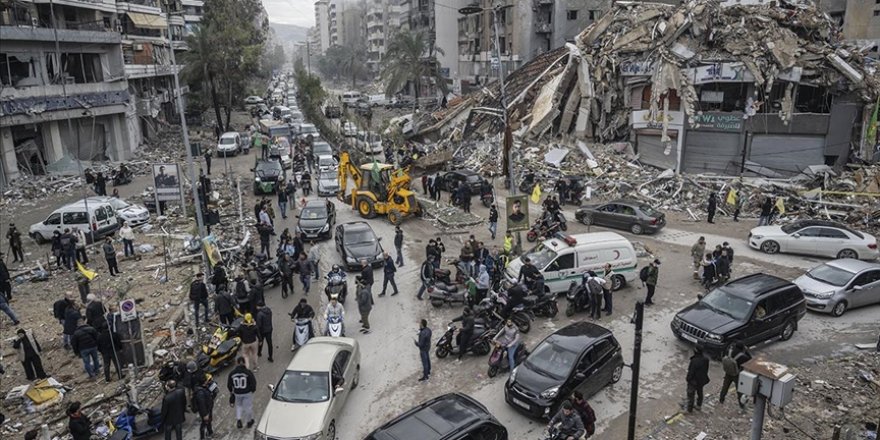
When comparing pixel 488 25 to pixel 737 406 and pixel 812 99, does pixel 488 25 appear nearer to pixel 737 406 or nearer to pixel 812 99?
pixel 812 99

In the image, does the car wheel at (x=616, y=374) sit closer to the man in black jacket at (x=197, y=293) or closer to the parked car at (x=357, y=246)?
the parked car at (x=357, y=246)

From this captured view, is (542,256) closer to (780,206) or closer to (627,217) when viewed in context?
(627,217)

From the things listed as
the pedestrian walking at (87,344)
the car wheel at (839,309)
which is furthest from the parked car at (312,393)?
the car wheel at (839,309)

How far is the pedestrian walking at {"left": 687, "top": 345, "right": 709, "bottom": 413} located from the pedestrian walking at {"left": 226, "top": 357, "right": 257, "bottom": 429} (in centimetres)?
835

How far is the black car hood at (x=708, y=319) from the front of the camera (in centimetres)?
1334

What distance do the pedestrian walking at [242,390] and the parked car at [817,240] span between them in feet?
60.9

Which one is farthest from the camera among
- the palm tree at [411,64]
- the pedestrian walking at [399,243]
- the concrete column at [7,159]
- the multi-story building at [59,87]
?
the palm tree at [411,64]

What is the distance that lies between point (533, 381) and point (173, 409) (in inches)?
262

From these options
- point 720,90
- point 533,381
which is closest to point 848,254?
point 720,90

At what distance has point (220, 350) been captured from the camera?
43.9 feet

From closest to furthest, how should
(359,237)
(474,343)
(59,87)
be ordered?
(474,343) < (359,237) < (59,87)

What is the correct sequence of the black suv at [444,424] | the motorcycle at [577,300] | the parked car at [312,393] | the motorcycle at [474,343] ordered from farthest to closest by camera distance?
the motorcycle at [577,300], the motorcycle at [474,343], the parked car at [312,393], the black suv at [444,424]

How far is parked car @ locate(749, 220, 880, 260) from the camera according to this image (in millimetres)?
19688

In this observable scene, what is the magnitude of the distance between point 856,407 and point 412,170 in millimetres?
25365
